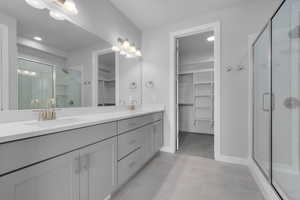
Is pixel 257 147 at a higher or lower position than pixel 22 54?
lower

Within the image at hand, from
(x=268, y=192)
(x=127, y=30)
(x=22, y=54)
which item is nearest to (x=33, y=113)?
(x=22, y=54)

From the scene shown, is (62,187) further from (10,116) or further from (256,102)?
(256,102)

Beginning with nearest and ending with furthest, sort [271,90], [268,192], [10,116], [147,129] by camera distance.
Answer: [10,116] → [268,192] → [271,90] → [147,129]

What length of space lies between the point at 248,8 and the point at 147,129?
2517 millimetres

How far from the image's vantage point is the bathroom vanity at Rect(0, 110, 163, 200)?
0.66 meters

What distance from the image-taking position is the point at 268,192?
4.44ft

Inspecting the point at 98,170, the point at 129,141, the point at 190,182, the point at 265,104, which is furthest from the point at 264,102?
the point at 98,170

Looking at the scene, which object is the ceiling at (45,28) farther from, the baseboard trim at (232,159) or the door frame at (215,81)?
the baseboard trim at (232,159)

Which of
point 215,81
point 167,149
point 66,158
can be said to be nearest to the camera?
point 66,158

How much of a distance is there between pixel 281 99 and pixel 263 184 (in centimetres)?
101

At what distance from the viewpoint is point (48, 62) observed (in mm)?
1361

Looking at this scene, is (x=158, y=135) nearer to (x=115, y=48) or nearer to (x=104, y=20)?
(x=115, y=48)

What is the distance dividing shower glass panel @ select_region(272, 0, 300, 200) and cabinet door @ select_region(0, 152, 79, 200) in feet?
6.44

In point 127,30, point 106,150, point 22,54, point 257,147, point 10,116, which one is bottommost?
point 257,147
